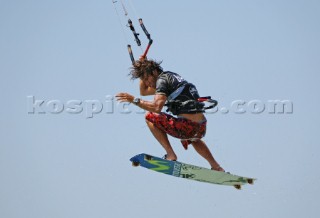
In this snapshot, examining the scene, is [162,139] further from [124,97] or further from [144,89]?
[124,97]

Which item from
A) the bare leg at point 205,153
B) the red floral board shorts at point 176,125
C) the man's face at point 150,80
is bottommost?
the bare leg at point 205,153

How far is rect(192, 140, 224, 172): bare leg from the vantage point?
10625 mm

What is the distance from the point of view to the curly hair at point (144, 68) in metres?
10.0

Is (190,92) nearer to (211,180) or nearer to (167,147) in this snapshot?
(167,147)

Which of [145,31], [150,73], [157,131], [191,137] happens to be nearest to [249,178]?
[191,137]

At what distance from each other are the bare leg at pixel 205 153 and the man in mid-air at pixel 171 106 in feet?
1.09

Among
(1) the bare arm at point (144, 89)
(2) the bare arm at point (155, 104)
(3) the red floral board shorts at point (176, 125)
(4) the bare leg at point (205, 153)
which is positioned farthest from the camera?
(4) the bare leg at point (205, 153)

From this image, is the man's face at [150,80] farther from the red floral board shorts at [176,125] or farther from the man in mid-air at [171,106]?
the red floral board shorts at [176,125]

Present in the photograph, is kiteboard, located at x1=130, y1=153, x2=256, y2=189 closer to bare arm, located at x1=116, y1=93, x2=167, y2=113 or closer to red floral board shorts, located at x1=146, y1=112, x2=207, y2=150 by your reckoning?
red floral board shorts, located at x1=146, y1=112, x2=207, y2=150

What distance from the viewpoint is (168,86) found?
966 cm

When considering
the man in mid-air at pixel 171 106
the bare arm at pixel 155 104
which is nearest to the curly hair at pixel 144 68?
the man in mid-air at pixel 171 106

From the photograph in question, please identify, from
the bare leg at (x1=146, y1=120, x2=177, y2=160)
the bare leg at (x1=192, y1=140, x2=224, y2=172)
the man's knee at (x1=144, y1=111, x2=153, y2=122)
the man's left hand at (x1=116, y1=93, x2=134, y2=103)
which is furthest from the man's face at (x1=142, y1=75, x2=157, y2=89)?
the bare leg at (x1=192, y1=140, x2=224, y2=172)

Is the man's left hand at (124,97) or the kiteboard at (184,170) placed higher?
the man's left hand at (124,97)

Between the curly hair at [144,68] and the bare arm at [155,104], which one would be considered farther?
the curly hair at [144,68]
